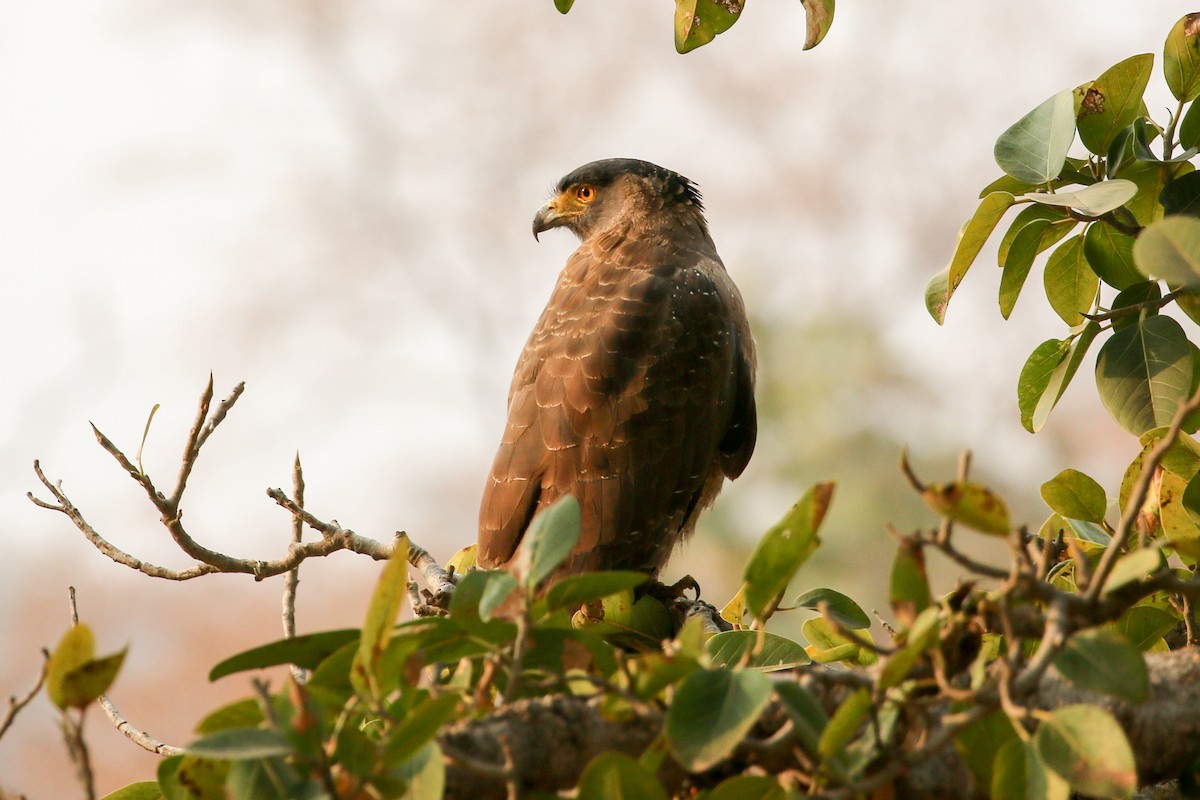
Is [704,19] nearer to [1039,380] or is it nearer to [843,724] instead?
[1039,380]

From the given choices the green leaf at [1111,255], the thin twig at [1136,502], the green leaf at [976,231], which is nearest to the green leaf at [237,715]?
the thin twig at [1136,502]

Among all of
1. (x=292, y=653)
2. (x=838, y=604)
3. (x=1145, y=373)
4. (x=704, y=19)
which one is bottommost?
(x=292, y=653)

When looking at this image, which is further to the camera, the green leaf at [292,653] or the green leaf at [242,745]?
the green leaf at [292,653]

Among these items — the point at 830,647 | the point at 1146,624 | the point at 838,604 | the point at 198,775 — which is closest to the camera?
the point at 198,775

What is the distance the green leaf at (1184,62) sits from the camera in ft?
7.12

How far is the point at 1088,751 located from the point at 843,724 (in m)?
0.20

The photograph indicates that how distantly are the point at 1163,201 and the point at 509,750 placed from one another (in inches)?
65.6

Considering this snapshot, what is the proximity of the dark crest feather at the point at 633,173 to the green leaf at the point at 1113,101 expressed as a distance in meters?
2.89

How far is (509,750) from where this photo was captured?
105 cm

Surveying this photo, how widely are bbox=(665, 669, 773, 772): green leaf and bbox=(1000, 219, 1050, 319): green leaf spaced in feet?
4.81

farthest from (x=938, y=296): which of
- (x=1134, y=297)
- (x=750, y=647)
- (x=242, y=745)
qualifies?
(x=242, y=745)

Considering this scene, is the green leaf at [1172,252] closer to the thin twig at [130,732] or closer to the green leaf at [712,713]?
the green leaf at [712,713]

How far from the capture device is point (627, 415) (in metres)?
4.02

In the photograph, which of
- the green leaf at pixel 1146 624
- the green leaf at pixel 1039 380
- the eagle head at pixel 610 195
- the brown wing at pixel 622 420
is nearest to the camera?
the green leaf at pixel 1146 624
